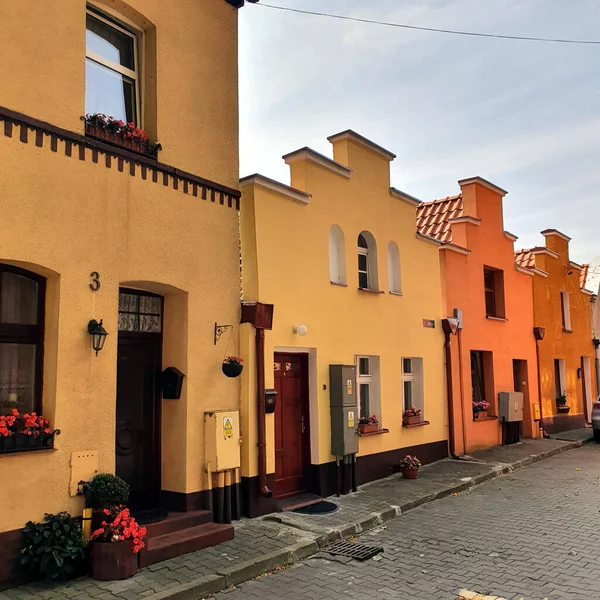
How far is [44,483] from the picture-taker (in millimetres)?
6047

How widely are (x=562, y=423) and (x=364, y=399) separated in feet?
35.7

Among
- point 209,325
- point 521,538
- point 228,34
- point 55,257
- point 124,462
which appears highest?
point 228,34

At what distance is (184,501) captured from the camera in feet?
24.9

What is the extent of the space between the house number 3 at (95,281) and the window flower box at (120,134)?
159 cm

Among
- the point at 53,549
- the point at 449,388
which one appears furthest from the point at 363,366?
the point at 53,549

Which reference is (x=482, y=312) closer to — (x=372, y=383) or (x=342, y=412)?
(x=372, y=383)

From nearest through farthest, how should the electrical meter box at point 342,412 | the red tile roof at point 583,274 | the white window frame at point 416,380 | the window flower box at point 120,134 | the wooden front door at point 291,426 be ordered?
the window flower box at point 120,134 < the wooden front door at point 291,426 < the electrical meter box at point 342,412 < the white window frame at point 416,380 < the red tile roof at point 583,274

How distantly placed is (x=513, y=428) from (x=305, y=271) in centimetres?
924

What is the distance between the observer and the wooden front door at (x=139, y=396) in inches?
302

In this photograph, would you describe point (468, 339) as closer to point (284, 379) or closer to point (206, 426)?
point (284, 379)

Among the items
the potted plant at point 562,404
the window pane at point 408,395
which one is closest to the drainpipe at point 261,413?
the window pane at point 408,395

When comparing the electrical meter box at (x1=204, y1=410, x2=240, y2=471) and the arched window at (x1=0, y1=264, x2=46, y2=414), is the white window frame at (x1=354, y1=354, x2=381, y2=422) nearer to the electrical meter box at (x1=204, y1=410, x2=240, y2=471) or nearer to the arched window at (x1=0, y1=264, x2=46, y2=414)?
the electrical meter box at (x1=204, y1=410, x2=240, y2=471)

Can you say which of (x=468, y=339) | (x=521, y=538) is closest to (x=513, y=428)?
(x=468, y=339)

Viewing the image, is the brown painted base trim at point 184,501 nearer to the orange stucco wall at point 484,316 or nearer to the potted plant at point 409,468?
the potted plant at point 409,468
